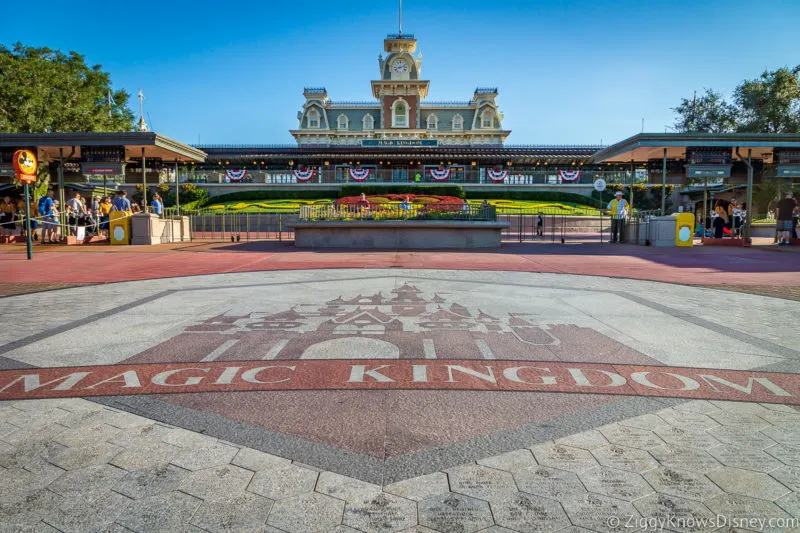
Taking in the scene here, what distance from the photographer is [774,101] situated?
41.5 m

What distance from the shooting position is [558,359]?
4926mm

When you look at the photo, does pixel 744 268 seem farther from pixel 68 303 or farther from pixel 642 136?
pixel 68 303

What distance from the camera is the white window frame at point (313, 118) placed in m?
81.4

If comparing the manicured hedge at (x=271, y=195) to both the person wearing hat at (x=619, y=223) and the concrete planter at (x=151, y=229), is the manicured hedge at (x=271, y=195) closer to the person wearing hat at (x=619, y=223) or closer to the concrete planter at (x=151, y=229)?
the concrete planter at (x=151, y=229)

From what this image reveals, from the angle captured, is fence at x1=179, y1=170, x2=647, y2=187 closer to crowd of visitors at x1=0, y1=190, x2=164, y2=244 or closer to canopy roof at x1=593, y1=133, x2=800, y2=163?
crowd of visitors at x1=0, y1=190, x2=164, y2=244

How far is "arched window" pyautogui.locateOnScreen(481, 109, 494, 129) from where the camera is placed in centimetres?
8069

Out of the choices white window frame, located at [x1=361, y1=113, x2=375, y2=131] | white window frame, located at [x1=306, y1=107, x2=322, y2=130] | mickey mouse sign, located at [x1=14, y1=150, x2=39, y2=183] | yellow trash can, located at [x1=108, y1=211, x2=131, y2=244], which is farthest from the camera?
white window frame, located at [x1=306, y1=107, x2=322, y2=130]

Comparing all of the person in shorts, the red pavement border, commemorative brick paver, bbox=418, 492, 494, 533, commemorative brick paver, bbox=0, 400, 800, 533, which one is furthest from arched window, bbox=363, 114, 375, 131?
commemorative brick paver, bbox=418, 492, 494, 533

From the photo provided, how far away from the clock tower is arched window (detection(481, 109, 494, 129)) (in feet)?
33.8

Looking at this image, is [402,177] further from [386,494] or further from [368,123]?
[386,494]

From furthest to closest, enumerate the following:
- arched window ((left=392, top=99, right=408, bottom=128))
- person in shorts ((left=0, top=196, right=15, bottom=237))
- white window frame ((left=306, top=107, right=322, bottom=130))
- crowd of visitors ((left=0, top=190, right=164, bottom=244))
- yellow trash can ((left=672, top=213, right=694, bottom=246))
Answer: white window frame ((left=306, top=107, right=322, bottom=130))
arched window ((left=392, top=99, right=408, bottom=128))
person in shorts ((left=0, top=196, right=15, bottom=237))
yellow trash can ((left=672, top=213, right=694, bottom=246))
crowd of visitors ((left=0, top=190, right=164, bottom=244))

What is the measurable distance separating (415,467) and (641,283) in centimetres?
961

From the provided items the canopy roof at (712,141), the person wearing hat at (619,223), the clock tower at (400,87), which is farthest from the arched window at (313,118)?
the canopy roof at (712,141)

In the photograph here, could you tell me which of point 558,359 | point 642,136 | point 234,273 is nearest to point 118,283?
point 234,273
